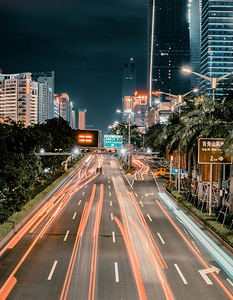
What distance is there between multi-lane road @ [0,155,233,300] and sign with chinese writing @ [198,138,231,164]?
573 cm

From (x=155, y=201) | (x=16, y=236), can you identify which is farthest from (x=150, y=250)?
(x=155, y=201)

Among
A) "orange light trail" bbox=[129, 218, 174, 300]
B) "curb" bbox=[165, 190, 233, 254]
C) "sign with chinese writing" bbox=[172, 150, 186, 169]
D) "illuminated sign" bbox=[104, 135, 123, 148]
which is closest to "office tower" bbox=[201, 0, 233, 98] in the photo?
"illuminated sign" bbox=[104, 135, 123, 148]

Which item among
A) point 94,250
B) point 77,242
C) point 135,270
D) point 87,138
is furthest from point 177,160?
point 135,270

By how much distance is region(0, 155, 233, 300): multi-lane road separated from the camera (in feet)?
52.6

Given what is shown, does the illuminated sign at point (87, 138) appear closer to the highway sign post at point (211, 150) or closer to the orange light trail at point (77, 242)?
the orange light trail at point (77, 242)

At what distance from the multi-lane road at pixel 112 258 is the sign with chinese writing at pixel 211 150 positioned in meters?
5.73

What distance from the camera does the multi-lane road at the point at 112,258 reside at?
632 inches

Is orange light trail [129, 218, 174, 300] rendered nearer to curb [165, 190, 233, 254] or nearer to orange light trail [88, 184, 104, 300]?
orange light trail [88, 184, 104, 300]

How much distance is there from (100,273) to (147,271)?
2.47 meters

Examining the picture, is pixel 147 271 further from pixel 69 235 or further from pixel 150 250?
pixel 69 235

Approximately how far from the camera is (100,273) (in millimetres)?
18109

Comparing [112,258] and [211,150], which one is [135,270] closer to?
[112,258]

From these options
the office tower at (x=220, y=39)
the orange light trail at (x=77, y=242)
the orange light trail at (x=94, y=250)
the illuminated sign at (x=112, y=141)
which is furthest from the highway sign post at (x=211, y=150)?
the office tower at (x=220, y=39)

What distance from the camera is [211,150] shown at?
28.1m
